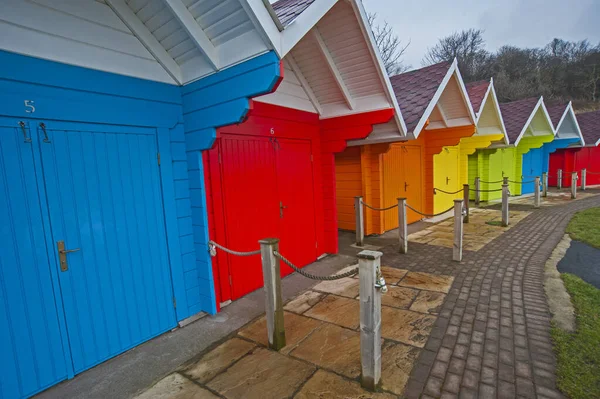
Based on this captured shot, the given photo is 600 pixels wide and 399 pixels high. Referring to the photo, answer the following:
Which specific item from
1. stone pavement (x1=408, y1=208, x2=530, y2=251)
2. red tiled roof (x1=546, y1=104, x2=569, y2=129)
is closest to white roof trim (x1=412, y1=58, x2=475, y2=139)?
stone pavement (x1=408, y1=208, x2=530, y2=251)

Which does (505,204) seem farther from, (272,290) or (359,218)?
(272,290)

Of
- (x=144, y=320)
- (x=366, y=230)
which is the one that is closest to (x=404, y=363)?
(x=144, y=320)

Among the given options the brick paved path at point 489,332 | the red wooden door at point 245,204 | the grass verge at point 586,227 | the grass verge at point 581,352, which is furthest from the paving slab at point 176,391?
the grass verge at point 586,227

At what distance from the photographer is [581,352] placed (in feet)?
8.79

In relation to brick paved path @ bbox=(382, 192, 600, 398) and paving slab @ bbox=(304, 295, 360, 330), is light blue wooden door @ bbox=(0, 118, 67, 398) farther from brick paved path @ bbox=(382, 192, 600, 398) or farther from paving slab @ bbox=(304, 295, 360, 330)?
brick paved path @ bbox=(382, 192, 600, 398)

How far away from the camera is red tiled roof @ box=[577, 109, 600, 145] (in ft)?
56.4

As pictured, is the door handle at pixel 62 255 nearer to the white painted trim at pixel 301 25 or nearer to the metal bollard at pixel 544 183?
the white painted trim at pixel 301 25

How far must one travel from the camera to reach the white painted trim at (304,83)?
4.71 m

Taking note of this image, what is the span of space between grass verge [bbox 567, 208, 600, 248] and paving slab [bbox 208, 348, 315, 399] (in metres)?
6.95

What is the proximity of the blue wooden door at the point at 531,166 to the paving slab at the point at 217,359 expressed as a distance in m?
17.5

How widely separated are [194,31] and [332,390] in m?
3.49

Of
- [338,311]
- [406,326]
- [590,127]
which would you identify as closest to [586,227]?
[406,326]

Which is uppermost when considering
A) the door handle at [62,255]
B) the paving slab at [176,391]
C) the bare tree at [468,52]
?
the bare tree at [468,52]

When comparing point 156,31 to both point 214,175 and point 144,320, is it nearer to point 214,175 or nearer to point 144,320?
point 214,175
